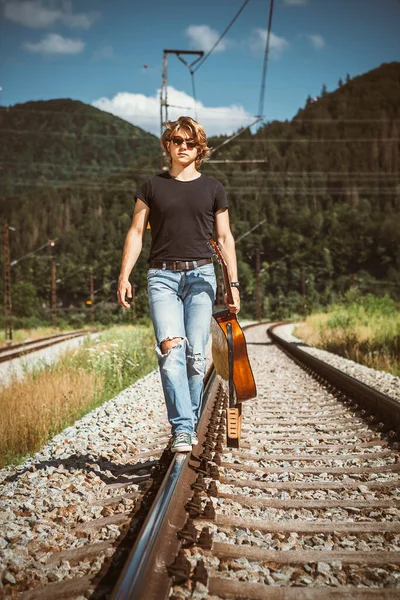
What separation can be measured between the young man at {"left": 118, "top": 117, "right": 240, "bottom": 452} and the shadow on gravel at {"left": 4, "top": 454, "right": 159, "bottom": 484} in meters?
0.48

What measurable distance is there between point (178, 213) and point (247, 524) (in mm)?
1785

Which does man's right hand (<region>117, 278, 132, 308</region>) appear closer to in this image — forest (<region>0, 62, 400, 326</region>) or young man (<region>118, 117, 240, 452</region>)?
young man (<region>118, 117, 240, 452</region>)

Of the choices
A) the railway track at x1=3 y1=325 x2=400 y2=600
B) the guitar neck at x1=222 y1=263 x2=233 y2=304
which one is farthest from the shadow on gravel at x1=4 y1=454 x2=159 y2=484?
the guitar neck at x1=222 y1=263 x2=233 y2=304

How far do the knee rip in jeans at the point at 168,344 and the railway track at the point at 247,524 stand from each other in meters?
0.64

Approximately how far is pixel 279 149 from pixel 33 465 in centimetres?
18989

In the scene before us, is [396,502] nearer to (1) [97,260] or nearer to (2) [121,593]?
(2) [121,593]

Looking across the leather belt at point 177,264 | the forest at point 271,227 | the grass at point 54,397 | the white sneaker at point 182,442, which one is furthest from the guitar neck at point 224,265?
the forest at point 271,227

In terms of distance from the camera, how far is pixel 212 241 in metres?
3.61

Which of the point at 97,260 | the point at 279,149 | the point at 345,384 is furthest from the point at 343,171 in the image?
the point at 345,384

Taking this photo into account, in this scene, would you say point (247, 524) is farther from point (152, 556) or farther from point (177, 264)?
point (177, 264)

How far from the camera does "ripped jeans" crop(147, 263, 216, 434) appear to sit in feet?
11.5

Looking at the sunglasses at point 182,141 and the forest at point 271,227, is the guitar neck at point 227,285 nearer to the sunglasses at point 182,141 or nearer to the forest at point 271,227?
the sunglasses at point 182,141

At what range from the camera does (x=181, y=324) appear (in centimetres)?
362

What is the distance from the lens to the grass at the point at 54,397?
17.0 ft
